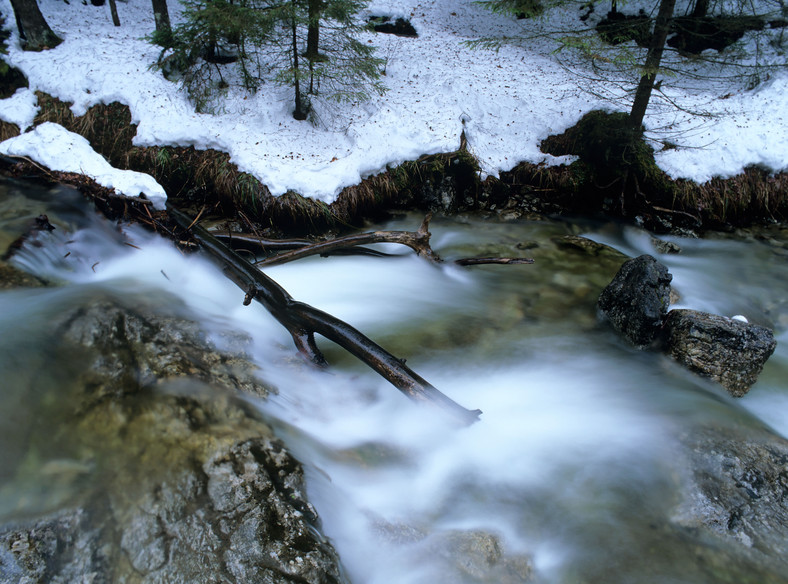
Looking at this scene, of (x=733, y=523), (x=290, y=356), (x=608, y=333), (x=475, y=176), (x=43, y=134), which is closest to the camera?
(x=733, y=523)

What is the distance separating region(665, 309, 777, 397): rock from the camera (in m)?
4.08

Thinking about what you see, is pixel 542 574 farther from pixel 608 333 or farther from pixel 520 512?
pixel 608 333

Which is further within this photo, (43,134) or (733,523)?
(43,134)

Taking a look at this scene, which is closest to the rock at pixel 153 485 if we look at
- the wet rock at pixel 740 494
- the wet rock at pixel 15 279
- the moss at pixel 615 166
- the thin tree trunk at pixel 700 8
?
the wet rock at pixel 15 279

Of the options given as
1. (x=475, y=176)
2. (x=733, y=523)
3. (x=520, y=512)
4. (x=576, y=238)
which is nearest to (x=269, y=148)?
(x=475, y=176)

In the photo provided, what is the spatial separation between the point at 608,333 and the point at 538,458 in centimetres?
217

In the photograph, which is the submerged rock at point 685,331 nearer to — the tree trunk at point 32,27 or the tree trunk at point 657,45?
the tree trunk at point 657,45

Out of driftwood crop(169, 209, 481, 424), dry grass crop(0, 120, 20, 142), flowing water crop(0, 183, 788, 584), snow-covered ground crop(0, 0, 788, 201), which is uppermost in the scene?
snow-covered ground crop(0, 0, 788, 201)

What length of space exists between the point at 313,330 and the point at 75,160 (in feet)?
12.7

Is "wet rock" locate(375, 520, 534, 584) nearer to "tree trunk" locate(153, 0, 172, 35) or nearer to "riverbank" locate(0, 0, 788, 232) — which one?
"riverbank" locate(0, 0, 788, 232)

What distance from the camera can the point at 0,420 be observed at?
2.28m

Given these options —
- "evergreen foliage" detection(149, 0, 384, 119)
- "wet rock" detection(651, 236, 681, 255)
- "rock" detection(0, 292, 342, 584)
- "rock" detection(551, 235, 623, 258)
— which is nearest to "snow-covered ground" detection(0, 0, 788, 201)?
"evergreen foliage" detection(149, 0, 384, 119)

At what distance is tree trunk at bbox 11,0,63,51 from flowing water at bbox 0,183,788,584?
470 centimetres

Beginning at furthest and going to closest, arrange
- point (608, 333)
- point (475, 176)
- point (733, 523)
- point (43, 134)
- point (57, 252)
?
point (475, 176) → point (43, 134) → point (608, 333) → point (57, 252) → point (733, 523)
